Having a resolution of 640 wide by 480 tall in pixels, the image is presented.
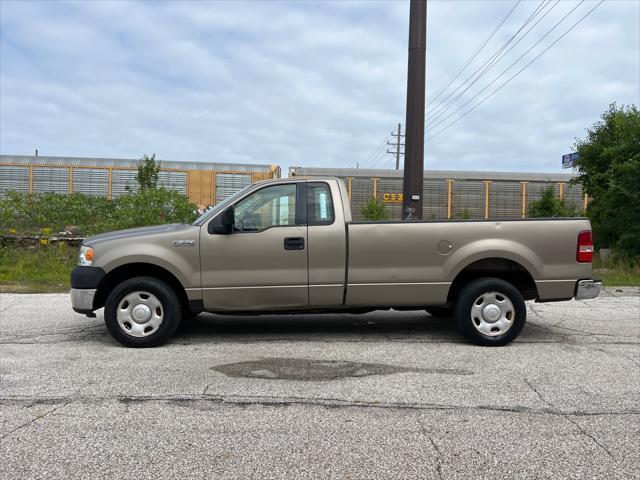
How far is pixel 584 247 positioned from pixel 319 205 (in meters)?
2.95

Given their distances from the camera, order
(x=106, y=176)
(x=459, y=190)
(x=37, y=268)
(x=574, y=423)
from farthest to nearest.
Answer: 1. (x=459, y=190)
2. (x=106, y=176)
3. (x=37, y=268)
4. (x=574, y=423)

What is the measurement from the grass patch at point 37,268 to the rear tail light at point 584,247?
8.92m

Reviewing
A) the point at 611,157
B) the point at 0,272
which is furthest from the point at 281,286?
the point at 611,157

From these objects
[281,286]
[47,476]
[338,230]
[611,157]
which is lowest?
[47,476]

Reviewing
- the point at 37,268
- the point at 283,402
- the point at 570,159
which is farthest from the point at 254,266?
the point at 570,159

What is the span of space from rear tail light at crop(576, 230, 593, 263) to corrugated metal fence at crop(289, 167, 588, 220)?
2382 centimetres

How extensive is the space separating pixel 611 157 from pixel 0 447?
16791 mm

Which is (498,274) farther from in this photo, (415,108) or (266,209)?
(415,108)

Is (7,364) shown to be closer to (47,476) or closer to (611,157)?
(47,476)

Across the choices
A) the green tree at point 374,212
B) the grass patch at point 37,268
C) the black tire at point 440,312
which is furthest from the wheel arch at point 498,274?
the green tree at point 374,212

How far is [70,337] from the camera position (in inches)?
260

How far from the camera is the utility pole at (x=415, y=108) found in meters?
10.9

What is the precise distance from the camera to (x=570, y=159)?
18.3 metres

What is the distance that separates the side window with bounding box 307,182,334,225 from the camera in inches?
242
